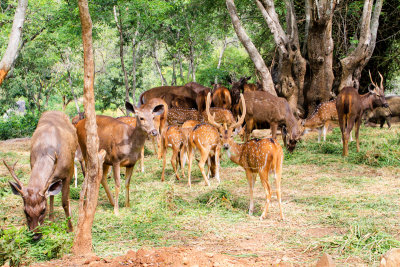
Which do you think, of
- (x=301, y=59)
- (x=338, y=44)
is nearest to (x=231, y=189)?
(x=301, y=59)

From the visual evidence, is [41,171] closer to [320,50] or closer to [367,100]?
[320,50]

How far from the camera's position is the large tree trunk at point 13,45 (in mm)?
7976

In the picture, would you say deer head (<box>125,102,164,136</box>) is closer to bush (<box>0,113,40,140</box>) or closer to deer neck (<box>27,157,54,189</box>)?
deer neck (<box>27,157,54,189</box>)

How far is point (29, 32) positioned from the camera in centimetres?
1973

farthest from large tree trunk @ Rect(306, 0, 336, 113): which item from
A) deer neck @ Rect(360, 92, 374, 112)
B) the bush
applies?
the bush

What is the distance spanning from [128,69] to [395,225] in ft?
83.6

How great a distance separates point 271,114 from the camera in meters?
13.0

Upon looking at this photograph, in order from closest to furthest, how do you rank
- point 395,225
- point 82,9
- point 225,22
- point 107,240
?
point 82,9
point 107,240
point 395,225
point 225,22

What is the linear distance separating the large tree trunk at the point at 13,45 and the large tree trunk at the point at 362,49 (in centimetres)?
1069

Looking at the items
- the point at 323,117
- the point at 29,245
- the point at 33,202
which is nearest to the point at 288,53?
the point at 323,117

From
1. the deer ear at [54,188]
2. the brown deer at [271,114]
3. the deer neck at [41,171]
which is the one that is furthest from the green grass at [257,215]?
the brown deer at [271,114]

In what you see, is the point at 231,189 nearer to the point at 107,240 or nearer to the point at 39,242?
the point at 107,240

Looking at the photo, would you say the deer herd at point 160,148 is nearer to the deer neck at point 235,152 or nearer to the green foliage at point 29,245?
the deer neck at point 235,152

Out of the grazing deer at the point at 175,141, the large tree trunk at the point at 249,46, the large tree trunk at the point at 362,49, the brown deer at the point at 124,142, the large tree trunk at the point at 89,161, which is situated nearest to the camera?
the large tree trunk at the point at 89,161
